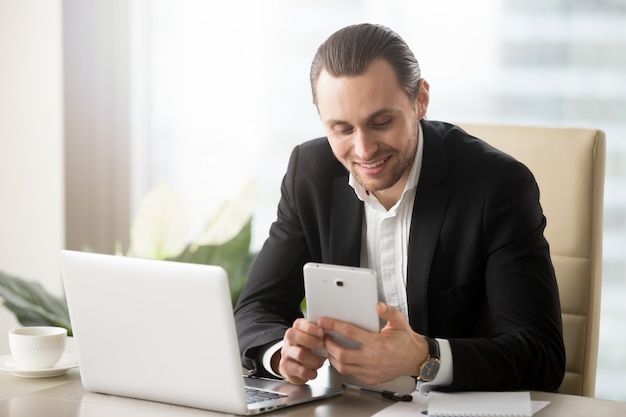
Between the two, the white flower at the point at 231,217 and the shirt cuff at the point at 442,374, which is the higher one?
the white flower at the point at 231,217

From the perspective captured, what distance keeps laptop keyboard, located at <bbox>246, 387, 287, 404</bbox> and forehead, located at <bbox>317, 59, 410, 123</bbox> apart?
1.75 ft

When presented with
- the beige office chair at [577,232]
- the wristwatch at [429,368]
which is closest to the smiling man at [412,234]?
the wristwatch at [429,368]

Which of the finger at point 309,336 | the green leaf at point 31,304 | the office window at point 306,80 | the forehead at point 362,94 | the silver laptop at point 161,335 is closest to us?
the silver laptop at point 161,335

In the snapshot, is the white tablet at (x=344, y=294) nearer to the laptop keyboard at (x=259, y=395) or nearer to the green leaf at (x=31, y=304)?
the laptop keyboard at (x=259, y=395)

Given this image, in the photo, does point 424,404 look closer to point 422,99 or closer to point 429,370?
point 429,370

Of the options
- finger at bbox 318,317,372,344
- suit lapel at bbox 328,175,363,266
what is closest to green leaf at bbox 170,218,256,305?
suit lapel at bbox 328,175,363,266

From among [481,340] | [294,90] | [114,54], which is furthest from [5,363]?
[114,54]

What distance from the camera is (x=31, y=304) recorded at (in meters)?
2.79

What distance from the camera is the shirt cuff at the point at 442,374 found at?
4.91 ft

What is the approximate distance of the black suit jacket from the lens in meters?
1.64

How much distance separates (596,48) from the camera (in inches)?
113

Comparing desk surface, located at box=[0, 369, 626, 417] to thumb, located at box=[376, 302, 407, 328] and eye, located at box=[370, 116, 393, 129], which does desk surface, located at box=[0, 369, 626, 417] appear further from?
eye, located at box=[370, 116, 393, 129]

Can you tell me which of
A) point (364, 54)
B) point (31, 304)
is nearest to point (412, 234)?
point (364, 54)

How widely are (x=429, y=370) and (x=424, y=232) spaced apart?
0.39m
